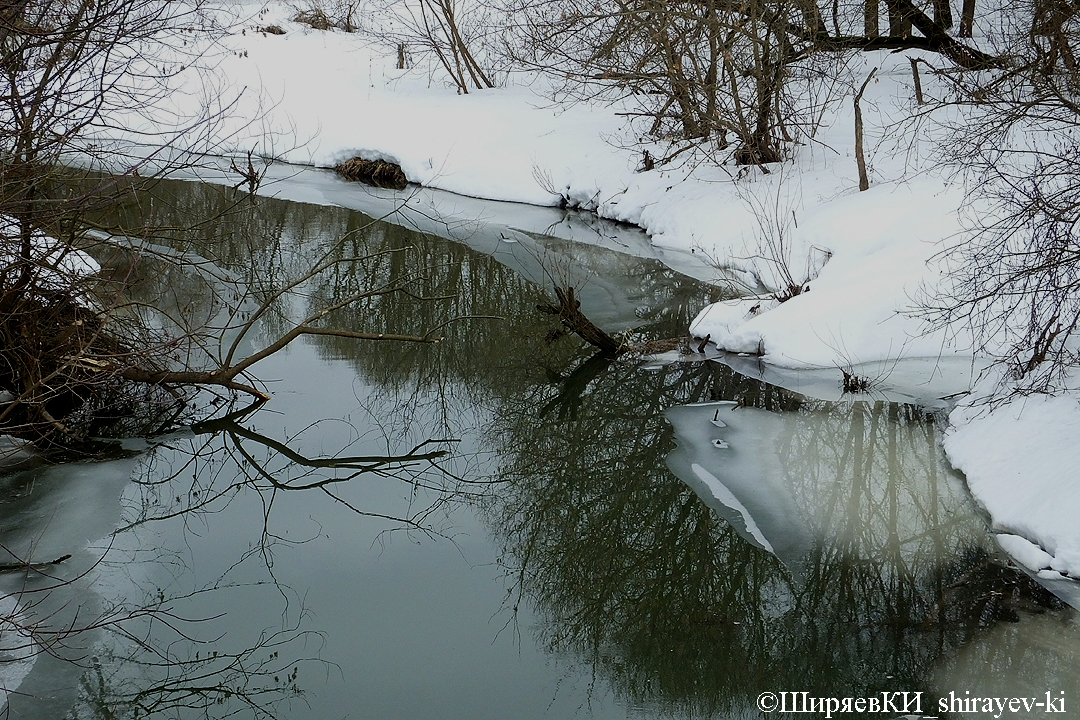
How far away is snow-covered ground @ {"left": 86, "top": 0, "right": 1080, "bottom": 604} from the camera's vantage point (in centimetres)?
657

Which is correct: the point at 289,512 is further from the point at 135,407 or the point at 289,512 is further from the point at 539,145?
the point at 539,145

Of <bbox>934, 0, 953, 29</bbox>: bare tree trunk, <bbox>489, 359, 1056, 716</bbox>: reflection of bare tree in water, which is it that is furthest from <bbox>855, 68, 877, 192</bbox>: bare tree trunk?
<bbox>934, 0, 953, 29</bbox>: bare tree trunk

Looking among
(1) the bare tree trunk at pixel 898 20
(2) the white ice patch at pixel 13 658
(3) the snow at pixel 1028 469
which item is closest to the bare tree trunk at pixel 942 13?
(1) the bare tree trunk at pixel 898 20

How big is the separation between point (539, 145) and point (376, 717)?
14.0m

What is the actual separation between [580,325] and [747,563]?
3.77 m

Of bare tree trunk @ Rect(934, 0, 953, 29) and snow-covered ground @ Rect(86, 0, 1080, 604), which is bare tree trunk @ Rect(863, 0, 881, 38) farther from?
bare tree trunk @ Rect(934, 0, 953, 29)

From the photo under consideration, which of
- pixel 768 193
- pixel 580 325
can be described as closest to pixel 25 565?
pixel 580 325

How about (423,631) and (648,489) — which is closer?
(423,631)

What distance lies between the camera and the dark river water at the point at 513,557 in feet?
16.2

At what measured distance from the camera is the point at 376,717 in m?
4.73

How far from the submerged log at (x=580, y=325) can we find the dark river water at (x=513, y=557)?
29cm

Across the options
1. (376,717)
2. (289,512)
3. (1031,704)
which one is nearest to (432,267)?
(289,512)

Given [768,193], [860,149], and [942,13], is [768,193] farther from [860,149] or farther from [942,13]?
[942,13]

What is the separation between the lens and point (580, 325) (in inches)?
364
